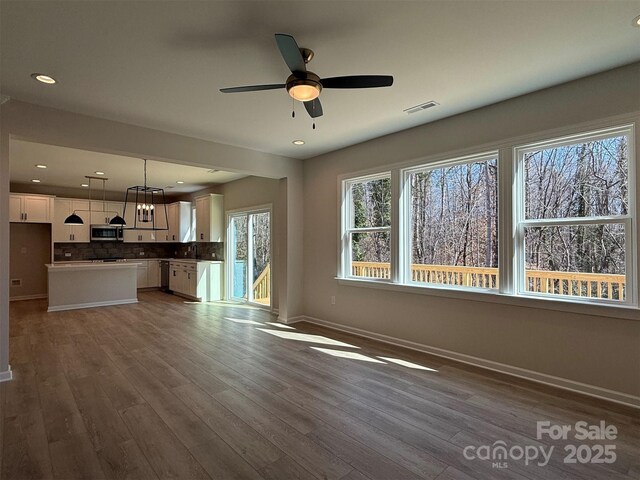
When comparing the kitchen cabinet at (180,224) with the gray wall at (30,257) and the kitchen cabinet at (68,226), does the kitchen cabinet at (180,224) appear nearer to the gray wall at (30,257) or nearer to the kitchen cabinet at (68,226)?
the kitchen cabinet at (68,226)

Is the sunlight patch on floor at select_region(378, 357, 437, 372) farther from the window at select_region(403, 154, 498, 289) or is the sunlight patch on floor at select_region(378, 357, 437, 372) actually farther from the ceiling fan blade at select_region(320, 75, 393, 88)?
the ceiling fan blade at select_region(320, 75, 393, 88)

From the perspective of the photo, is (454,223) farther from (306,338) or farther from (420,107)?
(306,338)

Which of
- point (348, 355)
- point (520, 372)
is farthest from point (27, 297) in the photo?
point (520, 372)

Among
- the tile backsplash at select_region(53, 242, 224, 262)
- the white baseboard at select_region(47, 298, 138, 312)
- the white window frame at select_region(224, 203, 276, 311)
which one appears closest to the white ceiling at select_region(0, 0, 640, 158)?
the white window frame at select_region(224, 203, 276, 311)

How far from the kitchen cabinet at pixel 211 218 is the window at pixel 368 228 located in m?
4.02

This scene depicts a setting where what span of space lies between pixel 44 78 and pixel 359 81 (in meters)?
2.84

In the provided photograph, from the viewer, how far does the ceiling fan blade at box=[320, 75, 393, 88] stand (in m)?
2.28

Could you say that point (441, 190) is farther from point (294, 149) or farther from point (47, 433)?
point (47, 433)

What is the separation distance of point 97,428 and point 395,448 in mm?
2184

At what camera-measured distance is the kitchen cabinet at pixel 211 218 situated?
7.98 metres

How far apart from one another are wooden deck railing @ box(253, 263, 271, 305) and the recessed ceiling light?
4581 millimetres

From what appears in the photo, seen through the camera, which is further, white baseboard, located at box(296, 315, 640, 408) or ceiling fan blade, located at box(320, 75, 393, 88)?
white baseboard, located at box(296, 315, 640, 408)

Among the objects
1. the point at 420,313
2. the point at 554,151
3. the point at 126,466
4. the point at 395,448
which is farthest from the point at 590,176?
the point at 126,466

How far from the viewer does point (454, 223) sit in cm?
405
